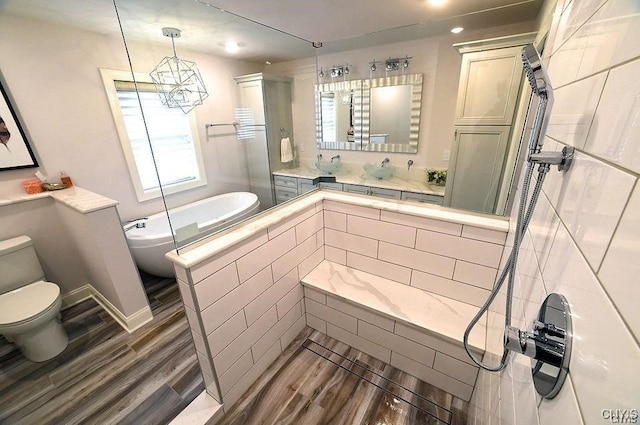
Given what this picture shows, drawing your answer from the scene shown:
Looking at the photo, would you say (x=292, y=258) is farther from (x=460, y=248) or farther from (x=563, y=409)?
(x=563, y=409)

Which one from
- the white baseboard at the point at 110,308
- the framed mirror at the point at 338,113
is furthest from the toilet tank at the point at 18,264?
the framed mirror at the point at 338,113

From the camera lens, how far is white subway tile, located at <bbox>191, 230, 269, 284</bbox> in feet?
3.61

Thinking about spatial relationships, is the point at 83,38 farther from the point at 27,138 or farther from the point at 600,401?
the point at 600,401

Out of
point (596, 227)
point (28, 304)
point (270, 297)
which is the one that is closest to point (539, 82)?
point (596, 227)

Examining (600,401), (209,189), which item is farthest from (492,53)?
(209,189)

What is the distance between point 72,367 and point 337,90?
3.54 meters

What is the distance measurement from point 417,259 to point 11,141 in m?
3.08

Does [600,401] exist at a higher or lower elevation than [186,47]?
lower

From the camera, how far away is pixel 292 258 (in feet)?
5.30

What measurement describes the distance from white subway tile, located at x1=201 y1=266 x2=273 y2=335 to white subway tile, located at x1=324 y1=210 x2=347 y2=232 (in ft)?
1.82

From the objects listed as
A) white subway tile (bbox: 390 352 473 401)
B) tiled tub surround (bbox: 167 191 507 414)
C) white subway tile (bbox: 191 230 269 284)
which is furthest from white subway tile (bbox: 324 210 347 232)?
white subway tile (bbox: 390 352 473 401)

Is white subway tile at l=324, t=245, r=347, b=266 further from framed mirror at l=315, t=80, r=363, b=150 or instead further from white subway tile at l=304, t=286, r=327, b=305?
framed mirror at l=315, t=80, r=363, b=150

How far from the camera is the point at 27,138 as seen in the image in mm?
1951

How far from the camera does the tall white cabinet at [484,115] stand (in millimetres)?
1961
